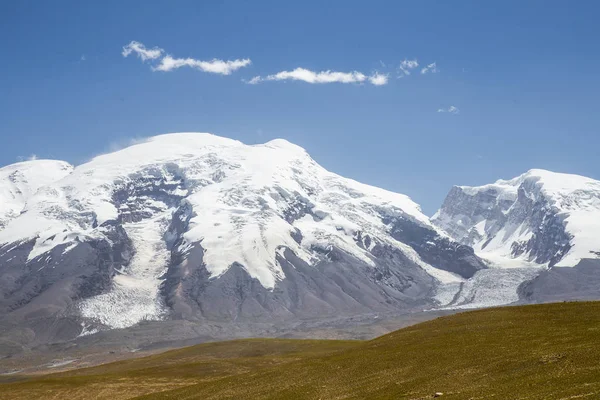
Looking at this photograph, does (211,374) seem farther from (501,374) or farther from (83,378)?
(501,374)

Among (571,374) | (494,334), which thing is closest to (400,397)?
(571,374)

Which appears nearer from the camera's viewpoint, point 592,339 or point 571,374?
point 571,374

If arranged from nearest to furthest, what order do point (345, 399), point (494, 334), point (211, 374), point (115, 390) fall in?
point (345, 399), point (494, 334), point (115, 390), point (211, 374)

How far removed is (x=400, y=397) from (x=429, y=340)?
103 ft

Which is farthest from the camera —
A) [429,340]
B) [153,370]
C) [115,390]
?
[153,370]

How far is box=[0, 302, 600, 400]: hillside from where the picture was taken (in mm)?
58500

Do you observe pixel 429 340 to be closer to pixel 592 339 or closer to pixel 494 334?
pixel 494 334

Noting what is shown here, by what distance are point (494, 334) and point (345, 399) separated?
26.6m

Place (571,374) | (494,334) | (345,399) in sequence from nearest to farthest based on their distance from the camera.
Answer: (571,374), (345,399), (494,334)

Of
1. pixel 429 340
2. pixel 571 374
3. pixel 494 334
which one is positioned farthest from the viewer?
pixel 429 340

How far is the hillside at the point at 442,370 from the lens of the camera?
2303 inches

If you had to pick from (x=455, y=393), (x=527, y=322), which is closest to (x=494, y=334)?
(x=527, y=322)

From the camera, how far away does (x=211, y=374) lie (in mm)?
127562

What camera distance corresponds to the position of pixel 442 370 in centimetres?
7075
